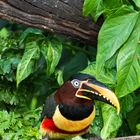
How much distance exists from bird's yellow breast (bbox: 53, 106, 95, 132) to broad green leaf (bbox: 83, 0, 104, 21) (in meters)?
0.64

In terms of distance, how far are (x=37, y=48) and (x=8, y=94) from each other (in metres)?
0.37

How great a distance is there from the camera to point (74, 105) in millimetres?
2803

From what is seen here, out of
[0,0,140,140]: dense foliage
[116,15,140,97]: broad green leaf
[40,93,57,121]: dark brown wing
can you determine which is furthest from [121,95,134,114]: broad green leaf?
[40,93,57,121]: dark brown wing

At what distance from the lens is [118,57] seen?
10.2ft

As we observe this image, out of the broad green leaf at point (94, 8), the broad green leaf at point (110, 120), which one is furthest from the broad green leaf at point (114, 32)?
→ the broad green leaf at point (110, 120)

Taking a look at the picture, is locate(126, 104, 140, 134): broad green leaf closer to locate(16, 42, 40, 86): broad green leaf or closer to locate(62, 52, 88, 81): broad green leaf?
locate(62, 52, 88, 81): broad green leaf

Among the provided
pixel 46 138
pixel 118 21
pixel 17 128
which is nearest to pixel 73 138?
pixel 46 138

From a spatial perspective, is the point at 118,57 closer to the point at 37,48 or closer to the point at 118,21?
the point at 118,21

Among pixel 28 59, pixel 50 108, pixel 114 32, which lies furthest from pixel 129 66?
→ pixel 28 59

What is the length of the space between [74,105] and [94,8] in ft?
2.21

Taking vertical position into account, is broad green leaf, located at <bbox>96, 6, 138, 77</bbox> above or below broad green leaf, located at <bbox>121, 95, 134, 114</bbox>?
above

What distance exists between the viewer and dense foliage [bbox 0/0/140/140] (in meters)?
3.11

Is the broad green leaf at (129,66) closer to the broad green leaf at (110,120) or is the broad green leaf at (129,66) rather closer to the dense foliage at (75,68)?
the dense foliage at (75,68)

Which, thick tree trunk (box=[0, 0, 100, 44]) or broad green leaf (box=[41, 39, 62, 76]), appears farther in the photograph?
broad green leaf (box=[41, 39, 62, 76])
